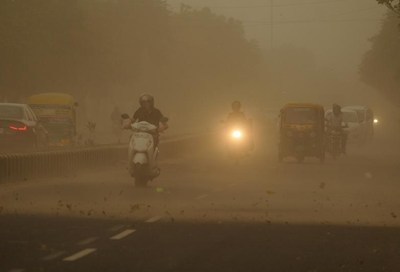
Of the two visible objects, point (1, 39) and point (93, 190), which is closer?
point (93, 190)

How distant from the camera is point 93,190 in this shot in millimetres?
18891

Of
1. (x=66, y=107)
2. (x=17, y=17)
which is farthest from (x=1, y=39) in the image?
(x=66, y=107)

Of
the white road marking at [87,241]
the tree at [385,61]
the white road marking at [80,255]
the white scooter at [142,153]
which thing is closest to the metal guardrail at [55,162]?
the white scooter at [142,153]

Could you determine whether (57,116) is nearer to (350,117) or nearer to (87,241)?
(350,117)

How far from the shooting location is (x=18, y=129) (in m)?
29.2

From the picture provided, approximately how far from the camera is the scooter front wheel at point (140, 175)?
1959 cm

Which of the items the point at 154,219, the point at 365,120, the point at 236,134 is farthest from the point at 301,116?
the point at 154,219

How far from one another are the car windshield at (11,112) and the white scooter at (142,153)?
11.0m

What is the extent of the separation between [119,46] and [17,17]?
2933 cm

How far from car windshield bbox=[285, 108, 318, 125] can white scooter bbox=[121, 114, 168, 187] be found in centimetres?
1446

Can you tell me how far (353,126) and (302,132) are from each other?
1759cm

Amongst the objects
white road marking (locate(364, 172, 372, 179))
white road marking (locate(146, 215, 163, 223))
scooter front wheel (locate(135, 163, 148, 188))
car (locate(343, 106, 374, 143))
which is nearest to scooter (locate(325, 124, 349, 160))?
white road marking (locate(364, 172, 372, 179))

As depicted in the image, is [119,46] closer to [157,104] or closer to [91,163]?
[157,104]

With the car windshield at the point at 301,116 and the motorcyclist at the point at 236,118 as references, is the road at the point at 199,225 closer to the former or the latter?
the motorcyclist at the point at 236,118
